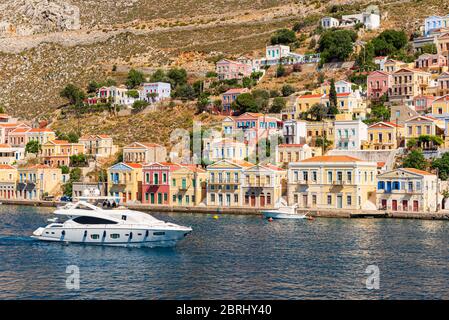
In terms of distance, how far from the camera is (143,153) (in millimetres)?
77875

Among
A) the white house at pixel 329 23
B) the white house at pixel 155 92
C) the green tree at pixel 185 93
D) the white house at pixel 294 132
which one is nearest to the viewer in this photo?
the white house at pixel 294 132

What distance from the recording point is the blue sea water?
95.8 feet

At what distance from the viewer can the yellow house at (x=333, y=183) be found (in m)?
60.3

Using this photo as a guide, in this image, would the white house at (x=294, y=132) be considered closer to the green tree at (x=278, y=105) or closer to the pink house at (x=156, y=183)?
the green tree at (x=278, y=105)

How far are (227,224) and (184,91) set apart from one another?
Answer: 4712cm

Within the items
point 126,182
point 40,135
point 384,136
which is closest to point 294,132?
point 384,136

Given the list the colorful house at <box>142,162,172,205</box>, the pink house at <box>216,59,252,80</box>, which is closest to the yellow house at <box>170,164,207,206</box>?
the colorful house at <box>142,162,172,205</box>

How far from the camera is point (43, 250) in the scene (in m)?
40.1

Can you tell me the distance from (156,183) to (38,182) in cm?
1544

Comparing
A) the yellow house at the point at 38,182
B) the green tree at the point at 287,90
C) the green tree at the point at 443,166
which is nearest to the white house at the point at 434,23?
the green tree at the point at 287,90

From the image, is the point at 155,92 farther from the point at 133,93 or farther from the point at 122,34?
the point at 122,34

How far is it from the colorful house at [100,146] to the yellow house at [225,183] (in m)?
21.4
